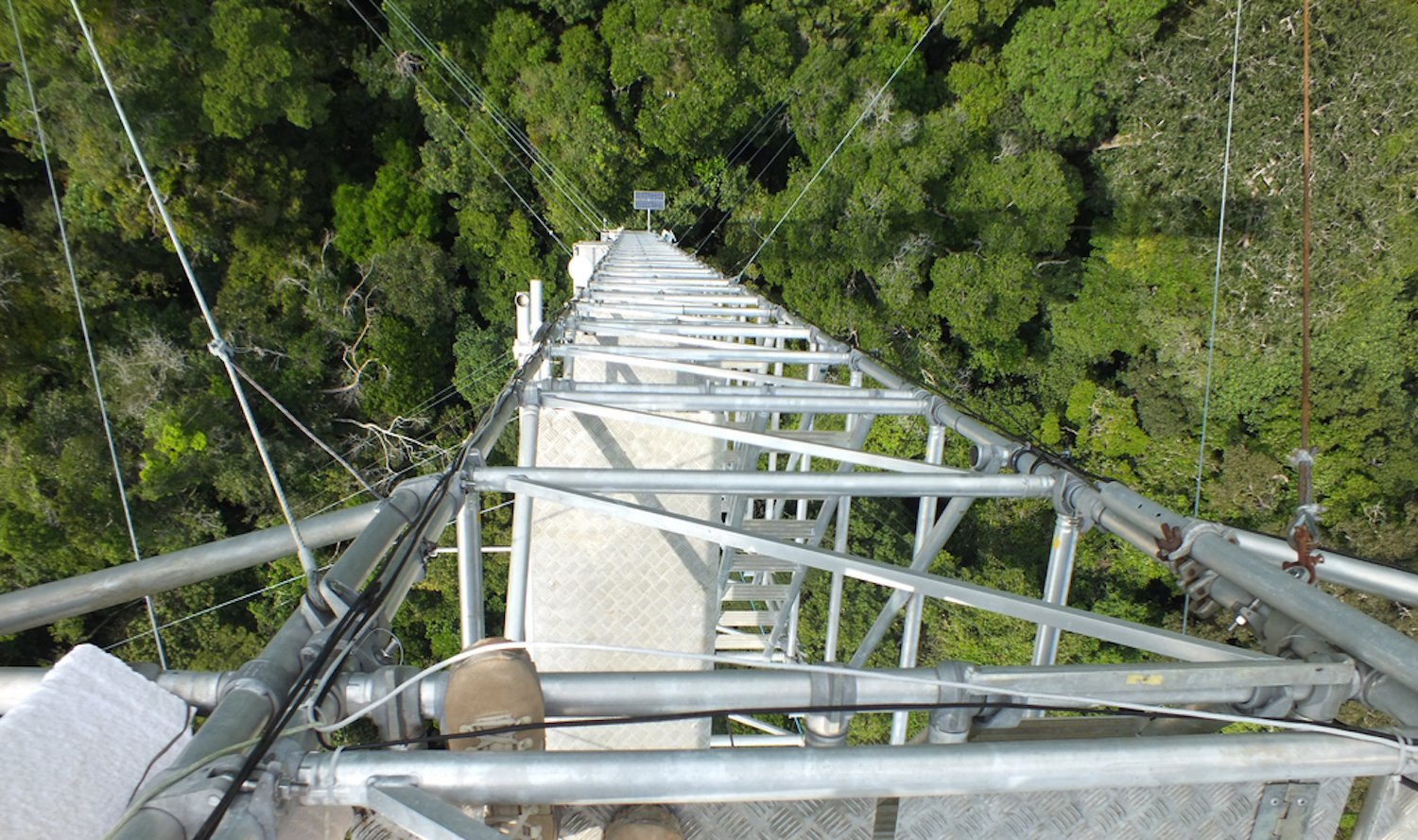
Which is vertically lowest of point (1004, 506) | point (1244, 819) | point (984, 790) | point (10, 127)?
point (1004, 506)

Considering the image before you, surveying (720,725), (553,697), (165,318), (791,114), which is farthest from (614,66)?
(553,697)

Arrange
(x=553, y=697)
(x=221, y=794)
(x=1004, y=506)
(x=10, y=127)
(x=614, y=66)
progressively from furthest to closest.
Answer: (x=614, y=66)
(x=1004, y=506)
(x=10, y=127)
(x=553, y=697)
(x=221, y=794)

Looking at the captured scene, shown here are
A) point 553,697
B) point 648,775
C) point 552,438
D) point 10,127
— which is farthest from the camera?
point 10,127

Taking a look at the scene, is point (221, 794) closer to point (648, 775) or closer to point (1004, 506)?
point (648, 775)

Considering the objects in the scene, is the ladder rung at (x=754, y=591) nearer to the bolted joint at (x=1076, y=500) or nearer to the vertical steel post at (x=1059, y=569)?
the vertical steel post at (x=1059, y=569)

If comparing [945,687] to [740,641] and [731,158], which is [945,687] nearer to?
[740,641]

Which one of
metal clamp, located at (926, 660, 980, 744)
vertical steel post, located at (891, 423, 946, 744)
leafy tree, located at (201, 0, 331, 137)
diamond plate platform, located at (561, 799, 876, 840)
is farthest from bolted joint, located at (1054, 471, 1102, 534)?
leafy tree, located at (201, 0, 331, 137)
